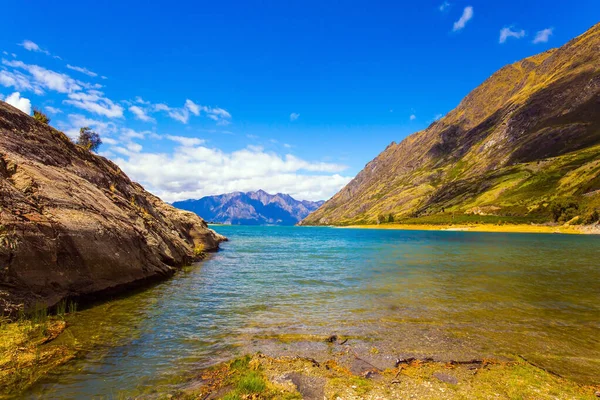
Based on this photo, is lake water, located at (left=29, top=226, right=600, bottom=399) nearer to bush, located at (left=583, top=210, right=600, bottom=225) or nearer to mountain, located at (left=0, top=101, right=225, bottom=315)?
mountain, located at (left=0, top=101, right=225, bottom=315)

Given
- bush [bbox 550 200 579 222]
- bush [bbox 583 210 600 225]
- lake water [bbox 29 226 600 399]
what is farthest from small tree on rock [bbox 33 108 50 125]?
bush [bbox 550 200 579 222]

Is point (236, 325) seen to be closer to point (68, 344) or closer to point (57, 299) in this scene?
point (68, 344)

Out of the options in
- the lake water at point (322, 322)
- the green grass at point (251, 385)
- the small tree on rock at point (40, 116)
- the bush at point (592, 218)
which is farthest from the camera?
the bush at point (592, 218)

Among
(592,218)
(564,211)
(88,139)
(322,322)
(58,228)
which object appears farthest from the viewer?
(564,211)

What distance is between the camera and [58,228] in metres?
18.1

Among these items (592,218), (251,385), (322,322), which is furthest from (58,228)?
(592,218)

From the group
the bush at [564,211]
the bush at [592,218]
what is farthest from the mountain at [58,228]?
the bush at [564,211]

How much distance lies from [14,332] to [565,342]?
1003 inches

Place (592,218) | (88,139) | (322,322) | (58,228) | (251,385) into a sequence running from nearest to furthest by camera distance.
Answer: (251,385)
(322,322)
(58,228)
(88,139)
(592,218)

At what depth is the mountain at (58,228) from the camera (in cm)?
1552

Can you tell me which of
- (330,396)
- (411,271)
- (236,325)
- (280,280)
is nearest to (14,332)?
(236,325)

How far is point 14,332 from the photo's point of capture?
12922 millimetres

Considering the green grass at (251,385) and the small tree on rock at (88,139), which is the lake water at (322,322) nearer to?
the green grass at (251,385)

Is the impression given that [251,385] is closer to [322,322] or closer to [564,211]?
[322,322]
